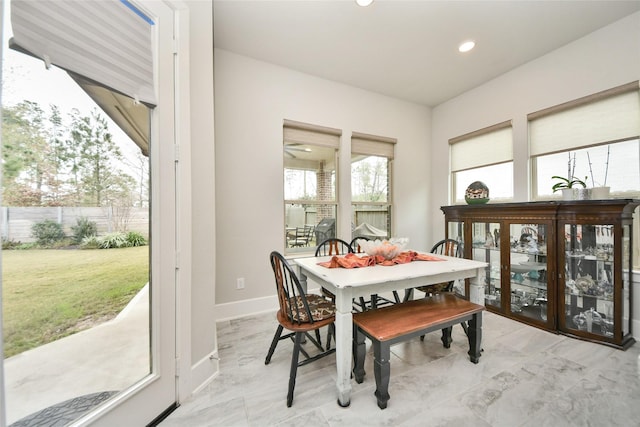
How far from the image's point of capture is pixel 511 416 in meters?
1.30

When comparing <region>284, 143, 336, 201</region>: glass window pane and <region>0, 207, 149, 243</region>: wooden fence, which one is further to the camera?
<region>284, 143, 336, 201</region>: glass window pane

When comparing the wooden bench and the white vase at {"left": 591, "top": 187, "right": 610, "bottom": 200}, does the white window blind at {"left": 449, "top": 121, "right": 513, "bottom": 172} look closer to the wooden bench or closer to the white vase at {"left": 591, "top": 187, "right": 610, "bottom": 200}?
the white vase at {"left": 591, "top": 187, "right": 610, "bottom": 200}

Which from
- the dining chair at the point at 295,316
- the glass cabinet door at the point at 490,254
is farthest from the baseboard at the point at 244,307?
the glass cabinet door at the point at 490,254

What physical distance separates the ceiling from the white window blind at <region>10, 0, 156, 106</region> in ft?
4.08

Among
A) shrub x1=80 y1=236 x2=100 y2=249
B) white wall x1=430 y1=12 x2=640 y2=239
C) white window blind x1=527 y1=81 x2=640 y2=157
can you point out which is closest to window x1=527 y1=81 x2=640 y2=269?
white window blind x1=527 y1=81 x2=640 y2=157

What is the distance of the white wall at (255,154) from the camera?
2572mm

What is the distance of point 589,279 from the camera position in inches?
83.7

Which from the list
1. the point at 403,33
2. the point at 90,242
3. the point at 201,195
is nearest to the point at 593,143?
the point at 403,33

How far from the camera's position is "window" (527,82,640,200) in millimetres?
2154

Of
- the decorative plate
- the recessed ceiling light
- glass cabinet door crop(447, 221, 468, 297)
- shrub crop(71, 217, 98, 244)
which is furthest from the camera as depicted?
glass cabinet door crop(447, 221, 468, 297)

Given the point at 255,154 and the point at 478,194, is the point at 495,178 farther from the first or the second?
the point at 255,154

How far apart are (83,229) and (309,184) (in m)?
2.39

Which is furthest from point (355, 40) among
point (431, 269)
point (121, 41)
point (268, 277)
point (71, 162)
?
point (268, 277)

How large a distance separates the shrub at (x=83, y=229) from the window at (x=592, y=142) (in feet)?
13.4
